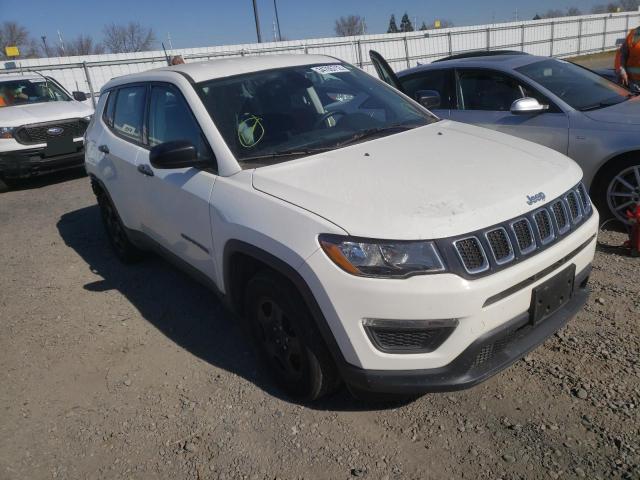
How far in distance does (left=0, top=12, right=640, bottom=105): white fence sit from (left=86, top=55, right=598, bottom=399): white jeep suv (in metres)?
12.8

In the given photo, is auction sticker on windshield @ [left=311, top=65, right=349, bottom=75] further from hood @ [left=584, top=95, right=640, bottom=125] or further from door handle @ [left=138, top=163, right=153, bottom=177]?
hood @ [left=584, top=95, right=640, bottom=125]

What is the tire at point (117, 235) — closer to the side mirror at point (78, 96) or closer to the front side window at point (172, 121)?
the front side window at point (172, 121)

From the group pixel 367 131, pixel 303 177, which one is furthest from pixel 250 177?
pixel 367 131

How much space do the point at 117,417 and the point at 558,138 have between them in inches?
162

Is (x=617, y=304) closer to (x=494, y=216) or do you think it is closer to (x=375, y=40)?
(x=494, y=216)

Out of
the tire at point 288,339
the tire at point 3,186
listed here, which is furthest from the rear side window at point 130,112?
the tire at point 3,186

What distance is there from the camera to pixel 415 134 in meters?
3.24

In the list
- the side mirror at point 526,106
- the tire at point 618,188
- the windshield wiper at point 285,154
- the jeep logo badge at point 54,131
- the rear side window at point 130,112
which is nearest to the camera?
the windshield wiper at point 285,154

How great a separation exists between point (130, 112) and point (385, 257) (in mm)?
2900

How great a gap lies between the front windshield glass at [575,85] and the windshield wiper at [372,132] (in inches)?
87.7

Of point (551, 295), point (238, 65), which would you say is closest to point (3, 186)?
point (238, 65)

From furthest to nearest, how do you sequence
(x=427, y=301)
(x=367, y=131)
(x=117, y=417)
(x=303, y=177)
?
1. (x=367, y=131)
2. (x=117, y=417)
3. (x=303, y=177)
4. (x=427, y=301)

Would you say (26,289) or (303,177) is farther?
(26,289)

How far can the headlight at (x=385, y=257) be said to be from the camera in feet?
6.97
